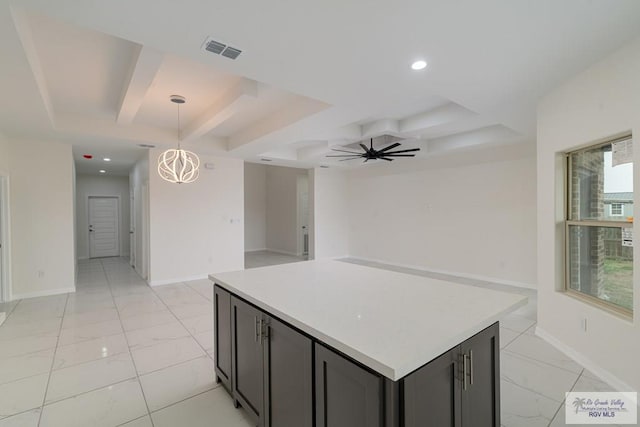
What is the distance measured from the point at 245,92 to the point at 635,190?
11.4ft

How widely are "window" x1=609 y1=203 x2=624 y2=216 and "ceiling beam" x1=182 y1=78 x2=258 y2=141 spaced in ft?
11.8

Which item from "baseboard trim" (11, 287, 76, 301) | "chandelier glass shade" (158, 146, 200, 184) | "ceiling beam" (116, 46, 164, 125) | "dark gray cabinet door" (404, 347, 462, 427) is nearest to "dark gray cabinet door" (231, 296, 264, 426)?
"dark gray cabinet door" (404, 347, 462, 427)

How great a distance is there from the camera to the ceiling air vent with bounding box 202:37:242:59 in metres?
2.05

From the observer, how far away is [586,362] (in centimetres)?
259

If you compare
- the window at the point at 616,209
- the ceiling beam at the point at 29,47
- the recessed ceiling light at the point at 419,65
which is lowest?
the window at the point at 616,209

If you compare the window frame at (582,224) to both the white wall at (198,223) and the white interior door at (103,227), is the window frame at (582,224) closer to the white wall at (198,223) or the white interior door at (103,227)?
the white wall at (198,223)

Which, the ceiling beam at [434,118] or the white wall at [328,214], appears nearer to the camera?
the ceiling beam at [434,118]

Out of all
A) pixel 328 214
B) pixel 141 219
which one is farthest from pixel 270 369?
pixel 328 214

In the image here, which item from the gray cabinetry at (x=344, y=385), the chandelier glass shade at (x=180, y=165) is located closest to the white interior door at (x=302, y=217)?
the chandelier glass shade at (x=180, y=165)

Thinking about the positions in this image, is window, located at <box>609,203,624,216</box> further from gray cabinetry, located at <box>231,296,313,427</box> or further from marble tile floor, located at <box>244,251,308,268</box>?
marble tile floor, located at <box>244,251,308,268</box>

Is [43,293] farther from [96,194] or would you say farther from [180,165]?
[96,194]

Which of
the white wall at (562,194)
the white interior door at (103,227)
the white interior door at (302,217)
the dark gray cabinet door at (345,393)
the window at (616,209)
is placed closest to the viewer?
the dark gray cabinet door at (345,393)

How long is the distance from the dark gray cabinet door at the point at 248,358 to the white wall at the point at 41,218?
16.0ft

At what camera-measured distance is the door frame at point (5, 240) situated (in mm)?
4514
